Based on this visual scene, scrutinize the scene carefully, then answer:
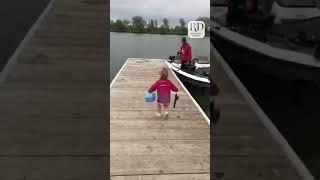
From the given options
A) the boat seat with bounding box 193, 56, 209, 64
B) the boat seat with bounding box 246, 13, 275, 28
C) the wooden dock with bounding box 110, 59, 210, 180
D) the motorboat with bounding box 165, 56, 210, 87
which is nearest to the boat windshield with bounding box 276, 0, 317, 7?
the boat seat with bounding box 246, 13, 275, 28

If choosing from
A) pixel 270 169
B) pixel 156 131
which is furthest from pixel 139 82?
pixel 270 169

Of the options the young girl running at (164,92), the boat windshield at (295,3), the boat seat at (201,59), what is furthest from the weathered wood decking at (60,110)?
the boat seat at (201,59)

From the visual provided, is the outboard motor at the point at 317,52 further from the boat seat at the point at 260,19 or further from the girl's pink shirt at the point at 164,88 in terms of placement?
the girl's pink shirt at the point at 164,88

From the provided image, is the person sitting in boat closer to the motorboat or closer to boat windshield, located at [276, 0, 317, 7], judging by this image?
the motorboat

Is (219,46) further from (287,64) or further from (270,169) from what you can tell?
(270,169)

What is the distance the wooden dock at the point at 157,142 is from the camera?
3752mm

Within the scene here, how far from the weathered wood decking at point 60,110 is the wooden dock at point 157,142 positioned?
141cm

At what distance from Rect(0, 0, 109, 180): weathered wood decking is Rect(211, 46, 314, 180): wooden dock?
0.62m

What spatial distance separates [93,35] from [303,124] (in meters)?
1.17

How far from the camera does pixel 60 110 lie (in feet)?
7.30

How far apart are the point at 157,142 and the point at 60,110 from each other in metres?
2.64

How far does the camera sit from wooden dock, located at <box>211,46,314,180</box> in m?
2.35

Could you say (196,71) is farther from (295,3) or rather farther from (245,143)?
(295,3)

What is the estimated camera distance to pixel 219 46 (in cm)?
229
